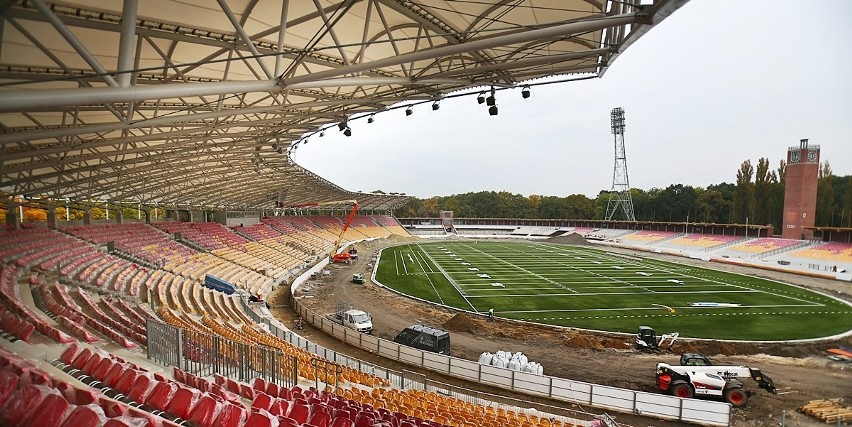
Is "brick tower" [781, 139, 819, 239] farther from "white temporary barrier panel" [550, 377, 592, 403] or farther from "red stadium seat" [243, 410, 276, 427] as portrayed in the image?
"red stadium seat" [243, 410, 276, 427]

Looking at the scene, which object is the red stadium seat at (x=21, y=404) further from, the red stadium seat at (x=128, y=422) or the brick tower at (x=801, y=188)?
the brick tower at (x=801, y=188)

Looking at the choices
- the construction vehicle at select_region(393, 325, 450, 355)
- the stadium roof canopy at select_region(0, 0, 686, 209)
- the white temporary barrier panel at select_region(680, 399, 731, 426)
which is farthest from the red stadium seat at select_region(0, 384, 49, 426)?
the white temporary barrier panel at select_region(680, 399, 731, 426)

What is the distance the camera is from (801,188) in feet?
169

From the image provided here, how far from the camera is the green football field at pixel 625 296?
23109 millimetres

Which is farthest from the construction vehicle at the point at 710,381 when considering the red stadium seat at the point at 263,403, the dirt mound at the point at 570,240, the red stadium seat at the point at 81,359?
the dirt mound at the point at 570,240

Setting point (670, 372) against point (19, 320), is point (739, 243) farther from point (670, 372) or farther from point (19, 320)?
point (19, 320)

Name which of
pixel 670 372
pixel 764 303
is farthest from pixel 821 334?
pixel 670 372

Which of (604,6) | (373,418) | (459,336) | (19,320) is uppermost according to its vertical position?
(604,6)

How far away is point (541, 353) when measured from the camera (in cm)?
1839

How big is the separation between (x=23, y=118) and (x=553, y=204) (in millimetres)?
107384

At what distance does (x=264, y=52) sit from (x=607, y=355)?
17.7 metres

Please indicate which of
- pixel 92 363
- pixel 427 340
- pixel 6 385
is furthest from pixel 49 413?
pixel 427 340

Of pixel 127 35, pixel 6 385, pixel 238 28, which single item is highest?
pixel 238 28

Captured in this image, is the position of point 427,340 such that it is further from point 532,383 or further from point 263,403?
point 263,403
